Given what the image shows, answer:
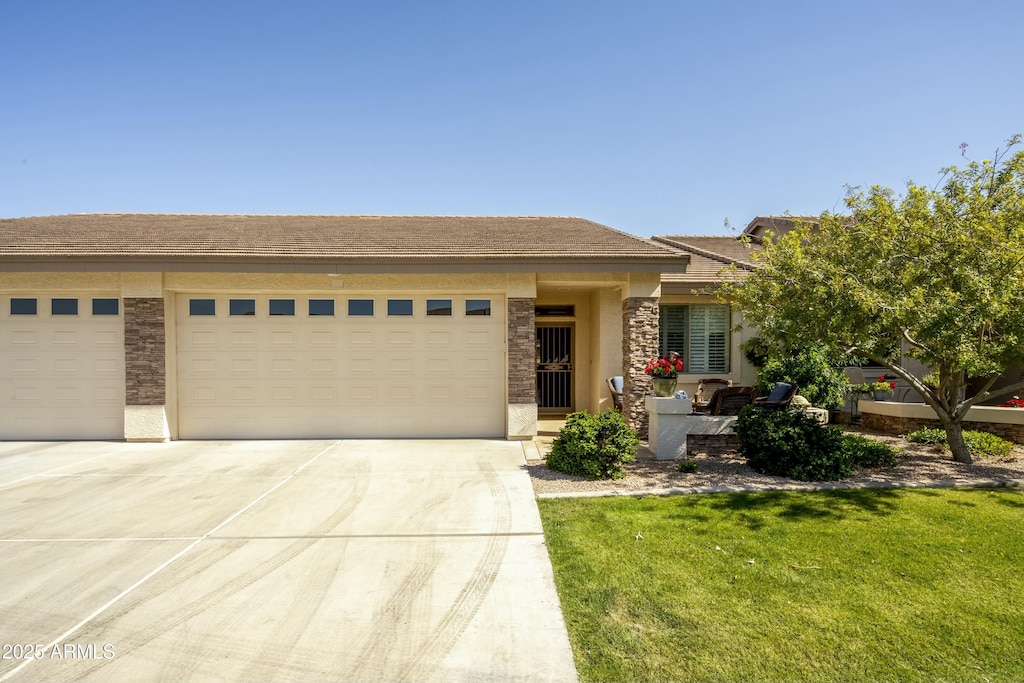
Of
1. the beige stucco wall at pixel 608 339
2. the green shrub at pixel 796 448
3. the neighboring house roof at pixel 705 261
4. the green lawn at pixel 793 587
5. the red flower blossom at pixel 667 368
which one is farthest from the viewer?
the neighboring house roof at pixel 705 261

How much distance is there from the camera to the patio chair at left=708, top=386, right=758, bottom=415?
959 centimetres

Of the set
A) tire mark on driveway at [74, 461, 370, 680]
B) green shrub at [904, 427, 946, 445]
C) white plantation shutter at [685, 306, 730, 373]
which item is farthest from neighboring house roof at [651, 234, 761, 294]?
tire mark on driveway at [74, 461, 370, 680]

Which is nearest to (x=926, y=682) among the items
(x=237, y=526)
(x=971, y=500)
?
(x=971, y=500)

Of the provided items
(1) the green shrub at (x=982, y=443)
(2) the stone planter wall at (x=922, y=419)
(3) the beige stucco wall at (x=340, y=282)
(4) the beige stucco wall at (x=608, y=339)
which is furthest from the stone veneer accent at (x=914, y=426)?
(3) the beige stucco wall at (x=340, y=282)

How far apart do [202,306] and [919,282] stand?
12.4 meters

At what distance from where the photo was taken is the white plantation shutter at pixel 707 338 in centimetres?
1345

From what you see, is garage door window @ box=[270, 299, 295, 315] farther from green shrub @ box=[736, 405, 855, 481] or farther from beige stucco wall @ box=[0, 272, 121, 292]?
green shrub @ box=[736, 405, 855, 481]

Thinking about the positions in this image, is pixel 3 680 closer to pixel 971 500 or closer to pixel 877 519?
pixel 877 519

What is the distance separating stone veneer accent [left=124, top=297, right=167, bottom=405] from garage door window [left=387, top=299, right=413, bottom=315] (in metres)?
4.41

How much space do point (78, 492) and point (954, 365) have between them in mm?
11925

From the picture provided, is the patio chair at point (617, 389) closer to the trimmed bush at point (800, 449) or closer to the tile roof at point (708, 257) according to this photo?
the tile roof at point (708, 257)

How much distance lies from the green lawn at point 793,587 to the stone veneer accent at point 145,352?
8.57 m

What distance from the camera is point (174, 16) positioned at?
10.5 m

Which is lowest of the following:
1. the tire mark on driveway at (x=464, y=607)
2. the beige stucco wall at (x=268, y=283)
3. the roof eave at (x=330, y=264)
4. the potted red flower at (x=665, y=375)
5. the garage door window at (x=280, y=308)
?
the tire mark on driveway at (x=464, y=607)
